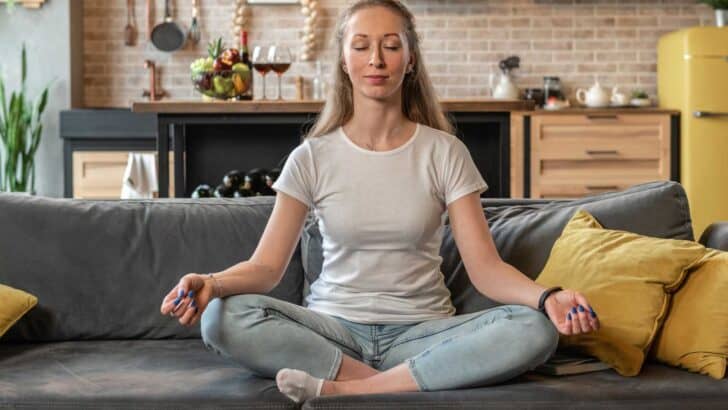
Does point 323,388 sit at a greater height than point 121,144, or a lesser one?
lesser

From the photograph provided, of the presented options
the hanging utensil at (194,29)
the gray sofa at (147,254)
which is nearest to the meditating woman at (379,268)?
the gray sofa at (147,254)

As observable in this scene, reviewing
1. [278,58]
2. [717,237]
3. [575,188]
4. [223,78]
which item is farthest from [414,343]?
[575,188]

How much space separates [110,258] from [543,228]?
1.08 meters

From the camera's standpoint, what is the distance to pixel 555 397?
6.72 ft

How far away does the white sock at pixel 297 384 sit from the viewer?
2.04 m

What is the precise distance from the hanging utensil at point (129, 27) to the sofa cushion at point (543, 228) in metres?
4.51

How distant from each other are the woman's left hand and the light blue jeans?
0.03m

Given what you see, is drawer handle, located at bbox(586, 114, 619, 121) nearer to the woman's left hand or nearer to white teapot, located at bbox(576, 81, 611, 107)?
white teapot, located at bbox(576, 81, 611, 107)

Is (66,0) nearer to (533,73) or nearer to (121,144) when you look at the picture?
(121,144)

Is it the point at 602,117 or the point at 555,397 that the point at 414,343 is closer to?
the point at 555,397

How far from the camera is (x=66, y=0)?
21.7ft

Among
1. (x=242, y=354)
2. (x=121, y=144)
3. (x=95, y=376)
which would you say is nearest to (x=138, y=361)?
(x=95, y=376)

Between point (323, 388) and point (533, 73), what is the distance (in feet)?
16.7

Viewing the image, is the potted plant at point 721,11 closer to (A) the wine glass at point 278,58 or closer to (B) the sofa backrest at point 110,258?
(A) the wine glass at point 278,58
